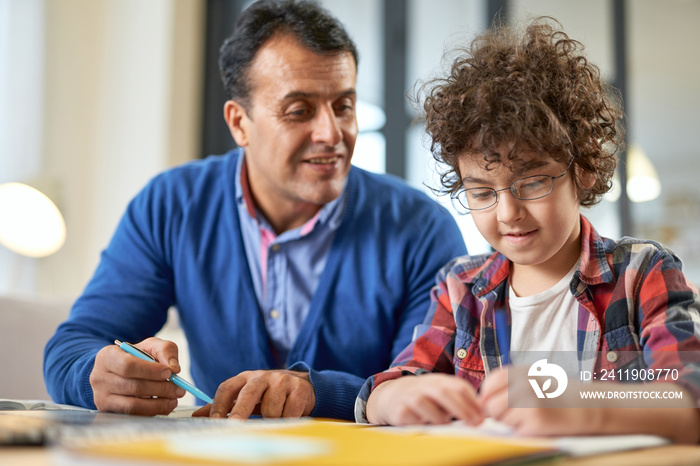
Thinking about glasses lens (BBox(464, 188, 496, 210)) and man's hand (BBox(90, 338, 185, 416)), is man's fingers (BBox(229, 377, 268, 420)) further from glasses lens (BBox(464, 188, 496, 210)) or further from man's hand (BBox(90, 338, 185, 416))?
glasses lens (BBox(464, 188, 496, 210))

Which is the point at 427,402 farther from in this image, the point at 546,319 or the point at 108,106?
the point at 108,106

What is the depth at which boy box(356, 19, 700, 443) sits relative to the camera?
84 centimetres

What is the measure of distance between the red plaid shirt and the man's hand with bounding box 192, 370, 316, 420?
102mm

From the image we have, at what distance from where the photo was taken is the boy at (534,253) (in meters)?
0.84

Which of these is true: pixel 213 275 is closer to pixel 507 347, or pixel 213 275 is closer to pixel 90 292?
pixel 90 292

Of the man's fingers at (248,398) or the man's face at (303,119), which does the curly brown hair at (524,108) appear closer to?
the man's face at (303,119)

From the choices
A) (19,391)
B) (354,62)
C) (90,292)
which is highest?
(354,62)

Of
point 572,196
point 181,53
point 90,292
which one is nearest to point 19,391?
point 90,292

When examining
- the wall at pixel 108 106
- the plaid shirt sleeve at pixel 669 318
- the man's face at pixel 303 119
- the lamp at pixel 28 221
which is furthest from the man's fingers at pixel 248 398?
the wall at pixel 108 106

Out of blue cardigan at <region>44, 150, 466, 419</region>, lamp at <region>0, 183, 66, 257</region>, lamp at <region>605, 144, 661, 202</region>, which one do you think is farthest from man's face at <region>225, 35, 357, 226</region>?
lamp at <region>605, 144, 661, 202</region>

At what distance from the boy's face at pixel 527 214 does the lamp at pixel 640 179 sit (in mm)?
1824

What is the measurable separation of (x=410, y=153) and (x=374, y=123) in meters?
0.31

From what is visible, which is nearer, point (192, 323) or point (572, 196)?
point (572, 196)

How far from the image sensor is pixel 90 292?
4.42ft
